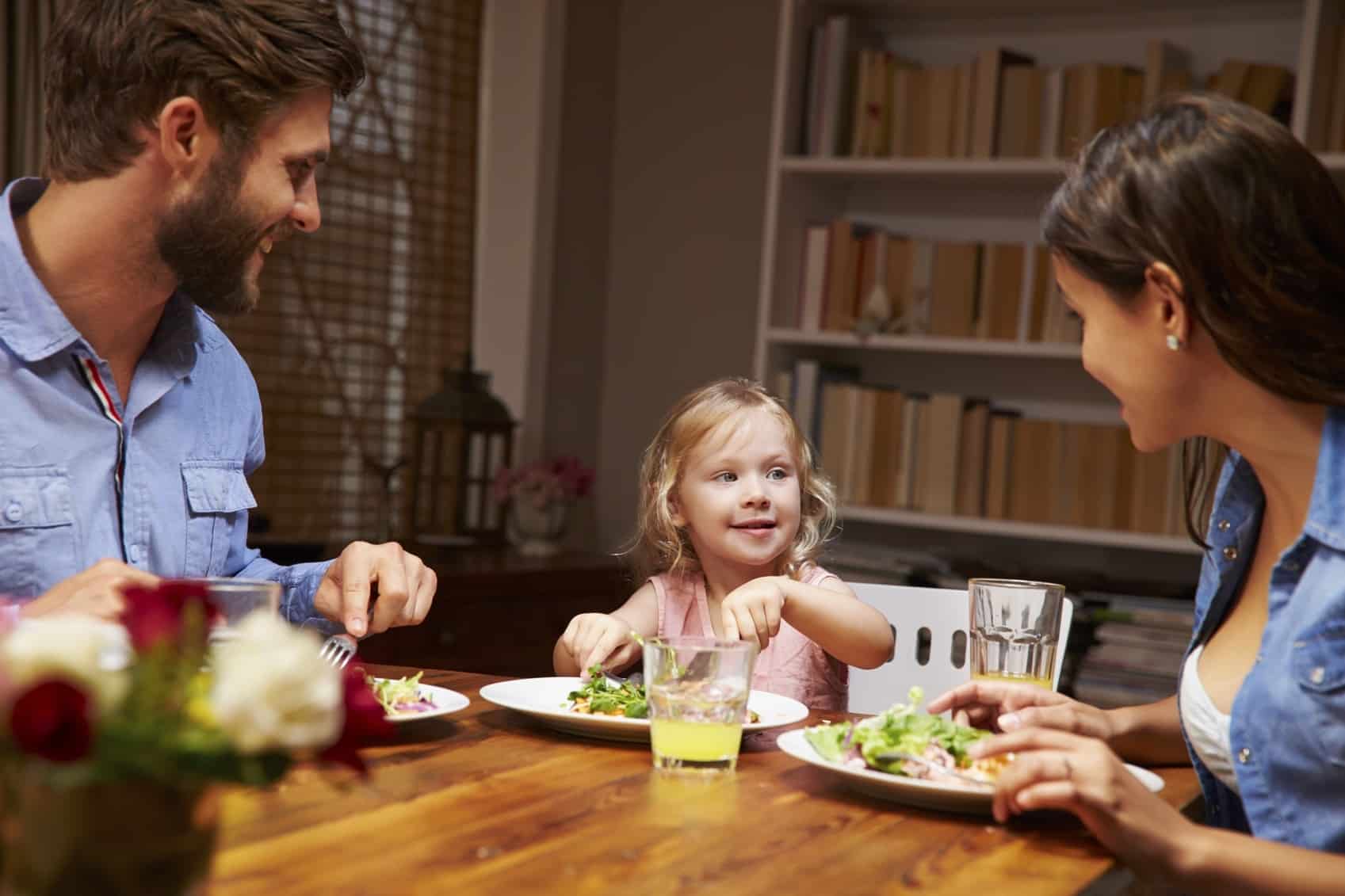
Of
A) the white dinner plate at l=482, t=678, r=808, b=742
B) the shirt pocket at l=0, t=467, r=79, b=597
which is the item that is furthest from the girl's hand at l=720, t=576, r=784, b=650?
the shirt pocket at l=0, t=467, r=79, b=597

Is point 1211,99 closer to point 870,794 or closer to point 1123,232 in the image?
point 1123,232

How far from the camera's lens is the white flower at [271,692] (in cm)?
59

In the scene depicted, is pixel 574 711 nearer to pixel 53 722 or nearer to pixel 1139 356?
pixel 1139 356

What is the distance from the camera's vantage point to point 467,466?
352cm

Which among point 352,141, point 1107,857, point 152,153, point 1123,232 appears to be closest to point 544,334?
point 352,141

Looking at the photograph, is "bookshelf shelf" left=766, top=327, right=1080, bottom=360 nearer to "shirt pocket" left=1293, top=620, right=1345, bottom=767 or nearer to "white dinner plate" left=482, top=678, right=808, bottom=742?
"white dinner plate" left=482, top=678, right=808, bottom=742

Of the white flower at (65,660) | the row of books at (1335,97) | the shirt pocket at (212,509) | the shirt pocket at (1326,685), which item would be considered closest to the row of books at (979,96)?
the row of books at (1335,97)

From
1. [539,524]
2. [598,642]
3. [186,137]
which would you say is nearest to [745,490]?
[598,642]

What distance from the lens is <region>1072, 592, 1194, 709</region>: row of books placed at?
2.94 meters

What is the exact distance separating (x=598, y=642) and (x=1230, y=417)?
0.76m

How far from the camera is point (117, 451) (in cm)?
163

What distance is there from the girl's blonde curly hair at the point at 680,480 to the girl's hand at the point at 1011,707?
71 centimetres

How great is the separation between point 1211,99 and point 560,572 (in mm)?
2240

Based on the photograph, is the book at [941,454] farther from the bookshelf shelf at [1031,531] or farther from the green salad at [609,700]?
the green salad at [609,700]
